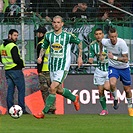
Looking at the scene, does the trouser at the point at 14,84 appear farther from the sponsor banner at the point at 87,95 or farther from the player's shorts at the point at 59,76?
the player's shorts at the point at 59,76

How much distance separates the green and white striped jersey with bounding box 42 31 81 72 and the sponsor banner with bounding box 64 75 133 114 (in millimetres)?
3635

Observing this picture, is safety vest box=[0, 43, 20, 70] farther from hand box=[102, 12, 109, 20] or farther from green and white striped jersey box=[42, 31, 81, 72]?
hand box=[102, 12, 109, 20]

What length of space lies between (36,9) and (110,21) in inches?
85.5

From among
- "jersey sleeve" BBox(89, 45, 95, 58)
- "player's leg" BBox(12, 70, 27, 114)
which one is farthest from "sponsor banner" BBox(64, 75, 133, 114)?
"jersey sleeve" BBox(89, 45, 95, 58)

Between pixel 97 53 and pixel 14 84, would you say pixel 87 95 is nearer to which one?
pixel 97 53

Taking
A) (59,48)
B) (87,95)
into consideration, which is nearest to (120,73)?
(59,48)

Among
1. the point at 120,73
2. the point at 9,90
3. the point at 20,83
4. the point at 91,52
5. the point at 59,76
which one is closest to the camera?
the point at 59,76

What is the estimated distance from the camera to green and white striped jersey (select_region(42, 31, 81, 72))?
1429cm

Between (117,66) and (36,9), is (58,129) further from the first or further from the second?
(36,9)

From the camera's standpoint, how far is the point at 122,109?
18.1m

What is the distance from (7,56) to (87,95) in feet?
8.86

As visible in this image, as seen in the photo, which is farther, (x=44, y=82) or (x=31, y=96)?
(x=31, y=96)

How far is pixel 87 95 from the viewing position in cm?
1794

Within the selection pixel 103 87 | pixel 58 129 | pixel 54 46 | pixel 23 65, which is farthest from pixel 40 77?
pixel 58 129
